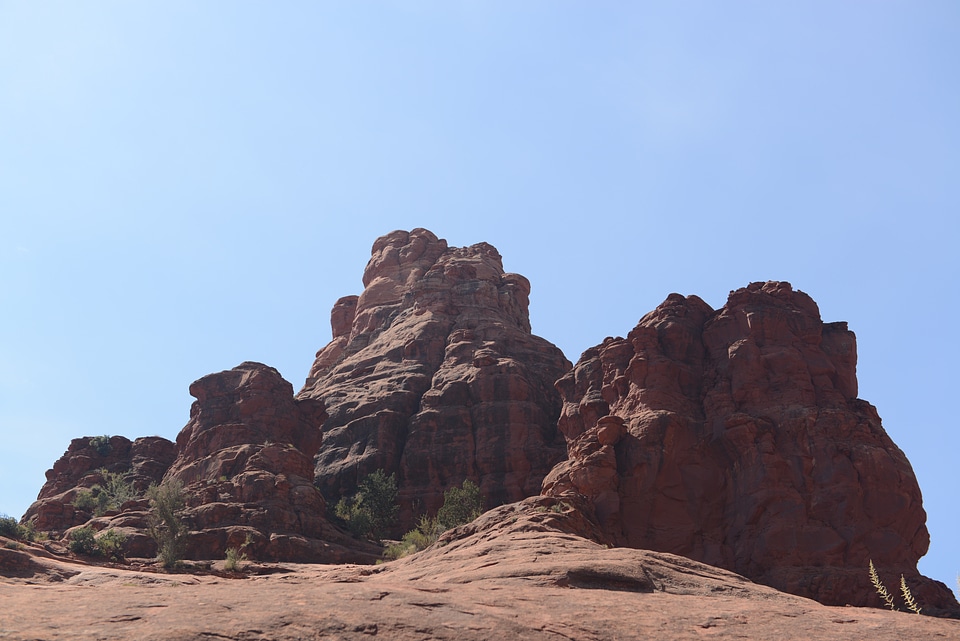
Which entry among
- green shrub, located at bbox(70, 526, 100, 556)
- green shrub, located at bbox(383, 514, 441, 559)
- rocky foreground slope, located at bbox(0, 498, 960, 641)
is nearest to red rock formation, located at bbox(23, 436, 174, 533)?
green shrub, located at bbox(70, 526, 100, 556)

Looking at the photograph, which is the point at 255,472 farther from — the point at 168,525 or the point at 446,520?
the point at 446,520

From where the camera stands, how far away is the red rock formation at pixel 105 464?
6725 centimetres

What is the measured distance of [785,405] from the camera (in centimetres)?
5209

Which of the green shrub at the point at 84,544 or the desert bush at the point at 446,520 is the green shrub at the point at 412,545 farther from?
the green shrub at the point at 84,544

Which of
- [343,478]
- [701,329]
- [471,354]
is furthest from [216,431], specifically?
[701,329]

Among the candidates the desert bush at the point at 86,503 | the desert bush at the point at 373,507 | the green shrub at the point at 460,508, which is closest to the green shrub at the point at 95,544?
the desert bush at the point at 86,503

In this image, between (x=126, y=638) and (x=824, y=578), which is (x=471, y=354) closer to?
(x=824, y=578)

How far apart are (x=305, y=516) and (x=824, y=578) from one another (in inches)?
1124

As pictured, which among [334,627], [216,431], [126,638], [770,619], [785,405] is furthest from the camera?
[216,431]

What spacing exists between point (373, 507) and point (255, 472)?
551 inches

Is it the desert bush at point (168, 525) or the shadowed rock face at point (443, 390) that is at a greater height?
the shadowed rock face at point (443, 390)

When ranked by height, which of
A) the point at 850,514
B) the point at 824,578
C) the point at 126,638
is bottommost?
the point at 126,638

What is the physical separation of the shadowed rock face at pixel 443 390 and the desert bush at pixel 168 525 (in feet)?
75.8

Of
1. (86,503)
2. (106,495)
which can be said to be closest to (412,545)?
(106,495)
